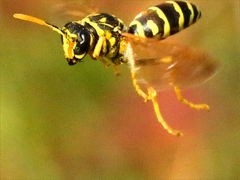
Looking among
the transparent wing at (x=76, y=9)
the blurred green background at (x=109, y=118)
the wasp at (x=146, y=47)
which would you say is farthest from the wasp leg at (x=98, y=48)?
the blurred green background at (x=109, y=118)

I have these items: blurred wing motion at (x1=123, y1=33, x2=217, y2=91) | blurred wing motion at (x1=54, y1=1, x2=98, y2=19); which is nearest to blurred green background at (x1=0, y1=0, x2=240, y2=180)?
blurred wing motion at (x1=54, y1=1, x2=98, y2=19)

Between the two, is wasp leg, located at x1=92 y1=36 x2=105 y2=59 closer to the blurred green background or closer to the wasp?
the wasp

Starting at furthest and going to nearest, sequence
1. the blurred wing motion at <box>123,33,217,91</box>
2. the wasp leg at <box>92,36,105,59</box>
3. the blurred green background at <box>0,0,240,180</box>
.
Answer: the blurred green background at <box>0,0,240,180</box> → the wasp leg at <box>92,36,105,59</box> → the blurred wing motion at <box>123,33,217,91</box>

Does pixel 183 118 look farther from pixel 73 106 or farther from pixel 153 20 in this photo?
pixel 153 20

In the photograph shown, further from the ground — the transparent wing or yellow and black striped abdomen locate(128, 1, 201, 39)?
the transparent wing

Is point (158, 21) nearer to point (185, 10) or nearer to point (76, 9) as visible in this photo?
point (185, 10)

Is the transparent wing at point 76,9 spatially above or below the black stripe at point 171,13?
above

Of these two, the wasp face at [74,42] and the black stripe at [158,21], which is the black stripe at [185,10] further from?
the wasp face at [74,42]
